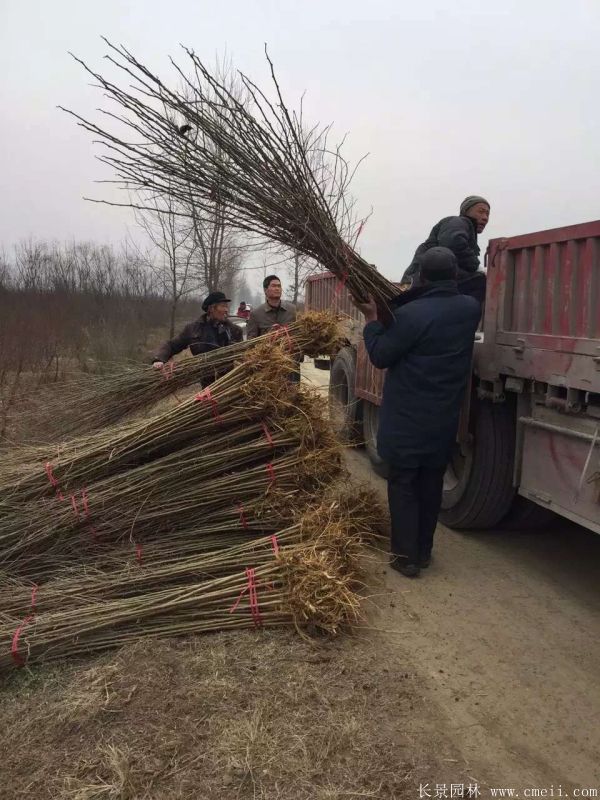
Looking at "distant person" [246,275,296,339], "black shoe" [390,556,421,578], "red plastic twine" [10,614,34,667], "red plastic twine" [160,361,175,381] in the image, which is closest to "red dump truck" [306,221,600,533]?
"black shoe" [390,556,421,578]

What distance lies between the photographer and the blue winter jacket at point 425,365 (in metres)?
3.26

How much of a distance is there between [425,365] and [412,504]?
2.75 ft

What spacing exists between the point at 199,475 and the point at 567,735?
6.92 feet

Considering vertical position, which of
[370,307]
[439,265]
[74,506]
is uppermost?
[439,265]

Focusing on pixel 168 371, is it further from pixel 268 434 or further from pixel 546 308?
pixel 546 308

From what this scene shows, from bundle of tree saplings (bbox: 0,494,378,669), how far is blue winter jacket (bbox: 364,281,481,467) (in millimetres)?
743

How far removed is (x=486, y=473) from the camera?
3.85 metres

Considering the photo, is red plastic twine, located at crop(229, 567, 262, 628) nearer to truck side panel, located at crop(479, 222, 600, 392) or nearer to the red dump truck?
A: the red dump truck

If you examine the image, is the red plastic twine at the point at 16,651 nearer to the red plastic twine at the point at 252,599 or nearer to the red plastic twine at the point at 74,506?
the red plastic twine at the point at 74,506

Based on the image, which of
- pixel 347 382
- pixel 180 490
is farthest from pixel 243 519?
pixel 347 382

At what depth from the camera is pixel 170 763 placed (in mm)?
2010

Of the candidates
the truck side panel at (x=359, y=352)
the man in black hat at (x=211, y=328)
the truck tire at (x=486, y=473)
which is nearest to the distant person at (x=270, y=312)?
the truck side panel at (x=359, y=352)

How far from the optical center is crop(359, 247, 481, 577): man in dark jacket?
129 inches

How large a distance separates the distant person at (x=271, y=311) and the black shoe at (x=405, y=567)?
2.57m
